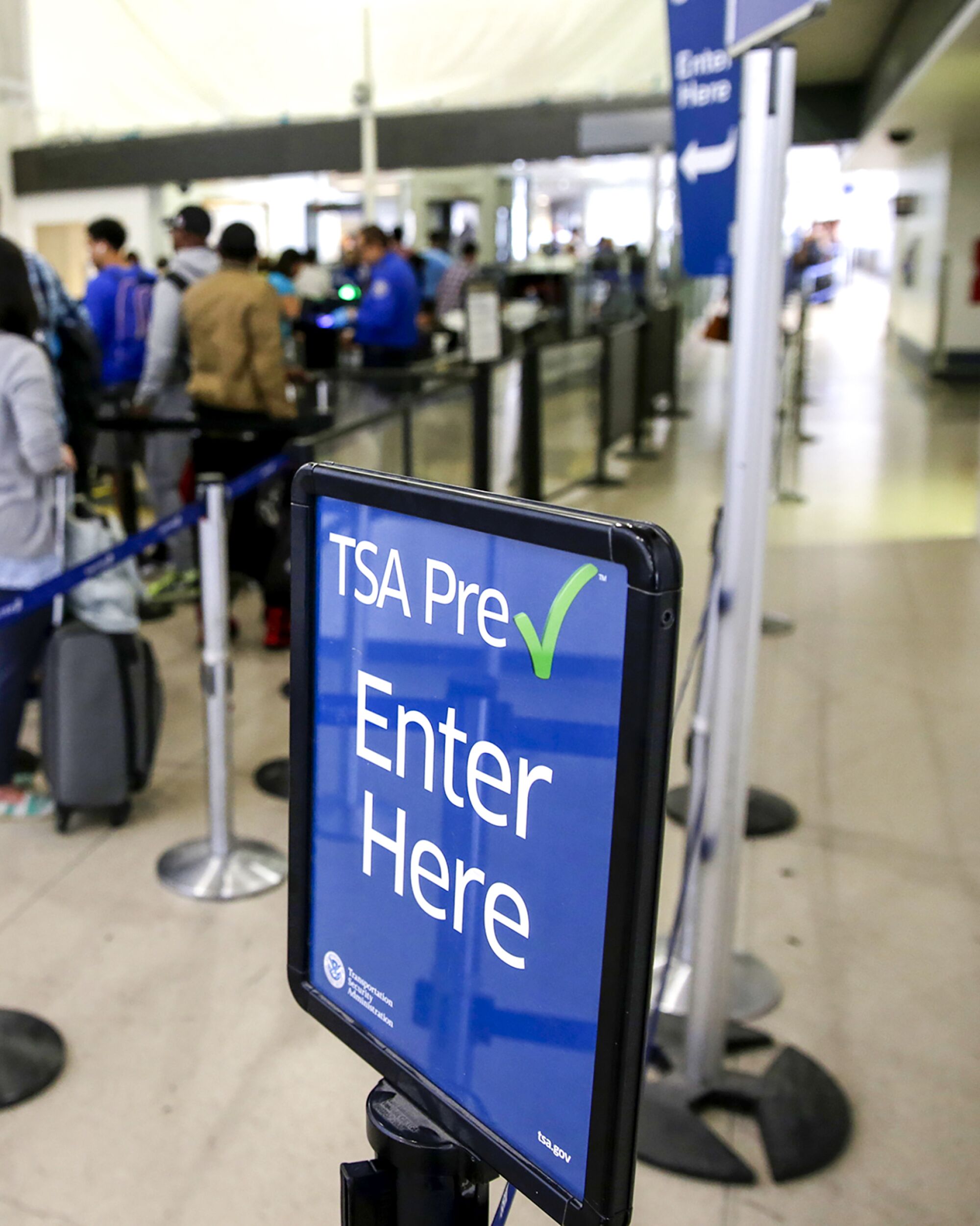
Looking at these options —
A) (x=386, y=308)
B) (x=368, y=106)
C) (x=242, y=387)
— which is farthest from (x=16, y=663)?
(x=368, y=106)

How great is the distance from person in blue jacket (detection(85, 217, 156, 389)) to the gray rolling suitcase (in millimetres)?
3423

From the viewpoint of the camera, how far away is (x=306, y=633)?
115 centimetres

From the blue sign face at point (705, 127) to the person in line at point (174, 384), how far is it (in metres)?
2.74

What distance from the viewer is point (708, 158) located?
11.5ft

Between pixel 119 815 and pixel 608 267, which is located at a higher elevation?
pixel 608 267

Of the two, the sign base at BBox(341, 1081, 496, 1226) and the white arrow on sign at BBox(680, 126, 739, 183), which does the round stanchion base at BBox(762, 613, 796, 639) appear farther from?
the sign base at BBox(341, 1081, 496, 1226)

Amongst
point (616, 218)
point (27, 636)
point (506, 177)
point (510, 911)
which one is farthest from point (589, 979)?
point (616, 218)

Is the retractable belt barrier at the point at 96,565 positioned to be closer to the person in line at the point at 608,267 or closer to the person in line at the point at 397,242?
the person in line at the point at 397,242

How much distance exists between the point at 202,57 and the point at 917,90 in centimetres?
596

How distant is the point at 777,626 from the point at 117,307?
154 inches

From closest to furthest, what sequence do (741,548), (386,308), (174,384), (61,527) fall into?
(741,548) < (61,527) < (174,384) < (386,308)

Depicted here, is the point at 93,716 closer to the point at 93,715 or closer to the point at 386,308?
the point at 93,715

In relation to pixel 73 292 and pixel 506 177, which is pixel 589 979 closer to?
pixel 73 292

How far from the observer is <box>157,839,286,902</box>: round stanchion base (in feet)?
10.6
